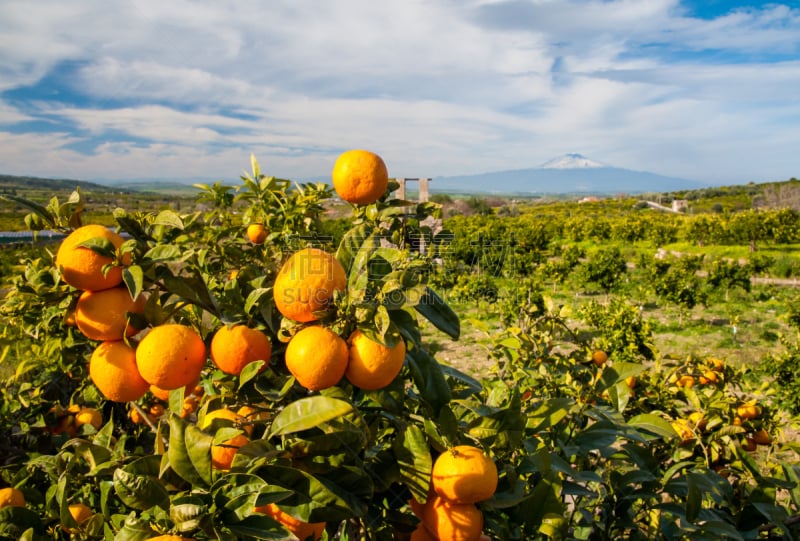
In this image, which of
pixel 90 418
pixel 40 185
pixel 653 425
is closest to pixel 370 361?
pixel 653 425

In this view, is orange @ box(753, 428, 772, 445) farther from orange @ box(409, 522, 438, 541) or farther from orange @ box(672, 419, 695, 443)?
orange @ box(409, 522, 438, 541)

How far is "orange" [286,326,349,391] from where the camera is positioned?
62 centimetres

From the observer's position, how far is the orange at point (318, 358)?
0.62 m

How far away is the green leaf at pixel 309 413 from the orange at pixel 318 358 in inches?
1.8

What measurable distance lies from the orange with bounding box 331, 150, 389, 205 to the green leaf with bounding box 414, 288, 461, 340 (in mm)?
209

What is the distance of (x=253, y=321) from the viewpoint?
2.77ft

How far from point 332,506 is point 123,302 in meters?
0.45

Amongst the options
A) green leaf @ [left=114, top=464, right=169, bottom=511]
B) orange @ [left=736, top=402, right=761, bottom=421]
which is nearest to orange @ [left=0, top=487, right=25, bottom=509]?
green leaf @ [left=114, top=464, right=169, bottom=511]

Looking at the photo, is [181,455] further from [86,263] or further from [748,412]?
[748,412]

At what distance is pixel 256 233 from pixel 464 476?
1.17 m

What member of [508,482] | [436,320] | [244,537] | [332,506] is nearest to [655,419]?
[508,482]

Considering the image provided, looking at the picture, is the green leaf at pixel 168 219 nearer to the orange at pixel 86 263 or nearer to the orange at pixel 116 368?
the orange at pixel 86 263

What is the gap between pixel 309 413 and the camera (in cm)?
58

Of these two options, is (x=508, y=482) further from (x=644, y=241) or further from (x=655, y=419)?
(x=644, y=241)
